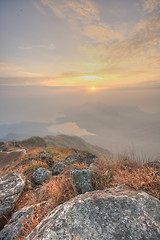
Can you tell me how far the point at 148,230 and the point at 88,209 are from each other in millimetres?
1074

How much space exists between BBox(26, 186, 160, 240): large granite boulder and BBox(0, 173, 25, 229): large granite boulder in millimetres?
4071

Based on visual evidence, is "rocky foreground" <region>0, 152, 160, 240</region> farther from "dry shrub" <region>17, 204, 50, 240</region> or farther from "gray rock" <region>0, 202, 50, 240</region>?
"gray rock" <region>0, 202, 50, 240</region>

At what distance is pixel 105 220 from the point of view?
2.44 m

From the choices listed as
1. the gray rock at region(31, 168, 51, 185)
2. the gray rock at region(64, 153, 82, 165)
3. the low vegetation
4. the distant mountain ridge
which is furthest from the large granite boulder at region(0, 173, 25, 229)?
the distant mountain ridge

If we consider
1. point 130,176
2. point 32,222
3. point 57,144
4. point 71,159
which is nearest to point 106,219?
point 130,176

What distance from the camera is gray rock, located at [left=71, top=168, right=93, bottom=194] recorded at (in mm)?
4555

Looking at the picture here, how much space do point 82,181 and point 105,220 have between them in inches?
91.9

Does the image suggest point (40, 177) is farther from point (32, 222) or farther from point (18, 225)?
point (32, 222)

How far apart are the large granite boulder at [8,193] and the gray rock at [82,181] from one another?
10.8ft

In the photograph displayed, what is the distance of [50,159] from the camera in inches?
544

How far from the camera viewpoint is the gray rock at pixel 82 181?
4555 millimetres

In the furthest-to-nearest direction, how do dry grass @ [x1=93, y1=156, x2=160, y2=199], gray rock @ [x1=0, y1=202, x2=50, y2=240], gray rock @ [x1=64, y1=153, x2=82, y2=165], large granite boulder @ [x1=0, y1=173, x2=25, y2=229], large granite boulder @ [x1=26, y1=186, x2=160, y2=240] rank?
1. gray rock @ [x1=64, y1=153, x2=82, y2=165]
2. large granite boulder @ [x1=0, y1=173, x2=25, y2=229]
3. gray rock @ [x1=0, y1=202, x2=50, y2=240]
4. dry grass @ [x1=93, y1=156, x2=160, y2=199]
5. large granite boulder @ [x1=26, y1=186, x2=160, y2=240]

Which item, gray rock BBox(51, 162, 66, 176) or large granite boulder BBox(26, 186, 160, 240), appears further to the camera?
gray rock BBox(51, 162, 66, 176)

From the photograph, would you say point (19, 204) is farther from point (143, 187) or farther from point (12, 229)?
point (143, 187)
